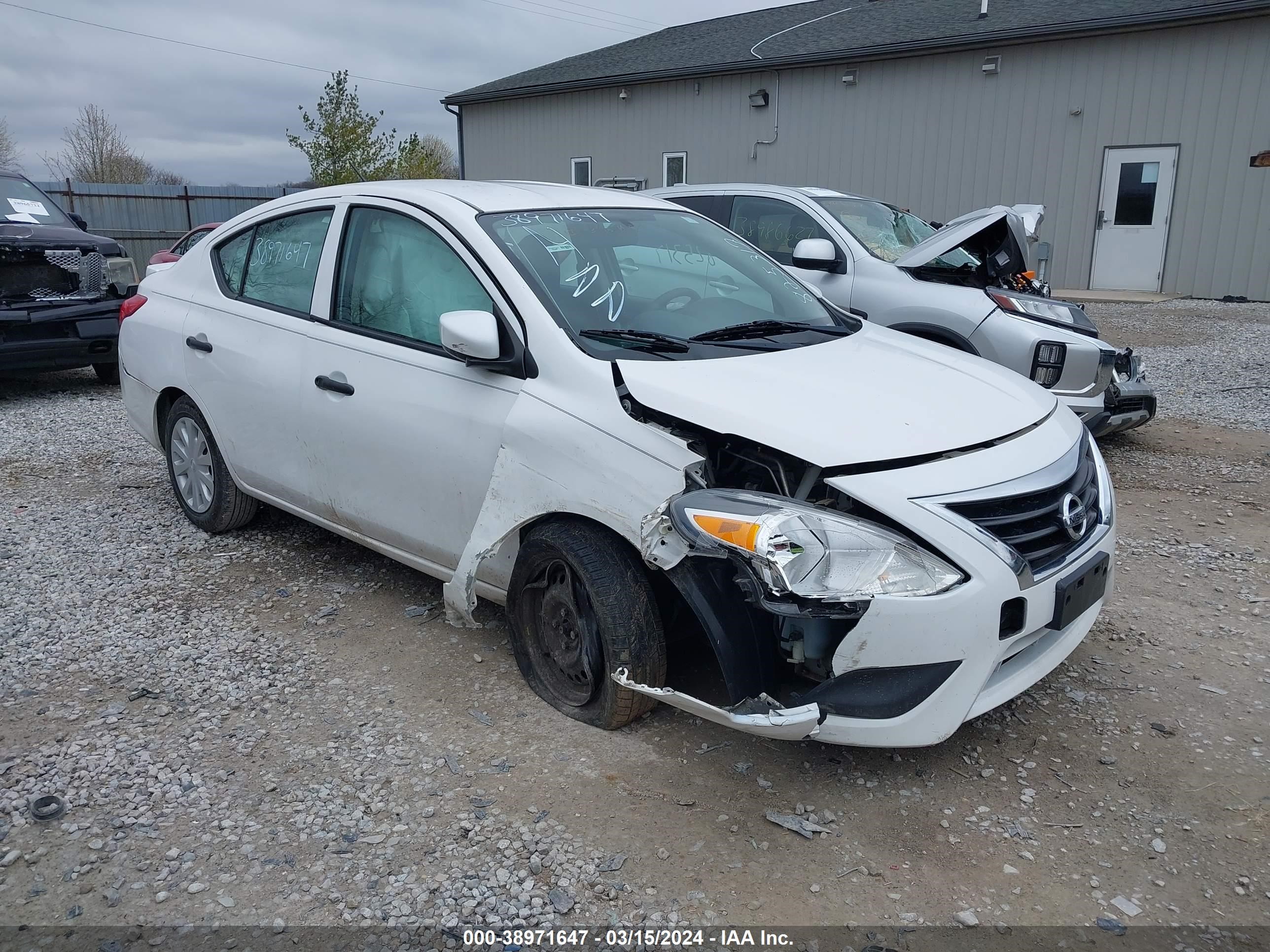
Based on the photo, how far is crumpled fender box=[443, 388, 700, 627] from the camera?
2824mm

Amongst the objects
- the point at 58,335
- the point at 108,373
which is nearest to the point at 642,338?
the point at 58,335

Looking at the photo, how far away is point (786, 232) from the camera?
719 centimetres

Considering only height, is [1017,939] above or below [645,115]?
below

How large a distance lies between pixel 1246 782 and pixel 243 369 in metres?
4.09

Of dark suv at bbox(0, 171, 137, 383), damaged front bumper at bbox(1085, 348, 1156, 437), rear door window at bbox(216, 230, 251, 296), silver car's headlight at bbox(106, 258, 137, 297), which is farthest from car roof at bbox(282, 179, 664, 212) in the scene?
silver car's headlight at bbox(106, 258, 137, 297)

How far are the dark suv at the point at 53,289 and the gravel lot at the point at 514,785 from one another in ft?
15.5

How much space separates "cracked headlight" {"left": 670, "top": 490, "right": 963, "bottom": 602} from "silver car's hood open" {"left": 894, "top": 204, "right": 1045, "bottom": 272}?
420 centimetres

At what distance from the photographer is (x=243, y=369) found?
4.32 m

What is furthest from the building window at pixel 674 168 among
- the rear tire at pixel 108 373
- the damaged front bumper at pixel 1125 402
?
the damaged front bumper at pixel 1125 402

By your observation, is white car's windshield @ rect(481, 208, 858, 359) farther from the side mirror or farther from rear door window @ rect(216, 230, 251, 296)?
the side mirror

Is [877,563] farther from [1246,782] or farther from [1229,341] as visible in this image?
[1229,341]

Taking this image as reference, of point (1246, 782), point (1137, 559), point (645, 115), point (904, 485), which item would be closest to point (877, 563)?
point (904, 485)

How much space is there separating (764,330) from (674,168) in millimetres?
18330

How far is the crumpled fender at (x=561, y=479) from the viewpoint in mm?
2824
